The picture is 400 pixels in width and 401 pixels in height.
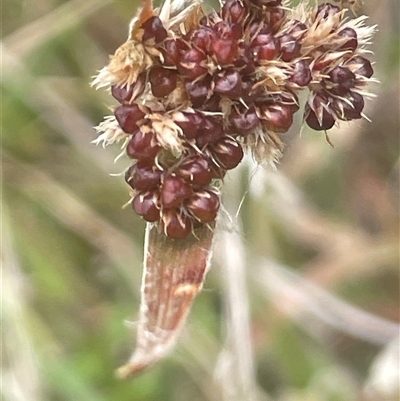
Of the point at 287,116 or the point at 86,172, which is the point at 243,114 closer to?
the point at 287,116

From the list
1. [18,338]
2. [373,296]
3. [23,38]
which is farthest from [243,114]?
[373,296]

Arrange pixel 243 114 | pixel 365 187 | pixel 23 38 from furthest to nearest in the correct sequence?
1. pixel 365 187
2. pixel 23 38
3. pixel 243 114

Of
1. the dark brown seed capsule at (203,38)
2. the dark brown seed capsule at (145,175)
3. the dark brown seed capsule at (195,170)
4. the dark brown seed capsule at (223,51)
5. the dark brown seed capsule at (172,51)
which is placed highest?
the dark brown seed capsule at (172,51)

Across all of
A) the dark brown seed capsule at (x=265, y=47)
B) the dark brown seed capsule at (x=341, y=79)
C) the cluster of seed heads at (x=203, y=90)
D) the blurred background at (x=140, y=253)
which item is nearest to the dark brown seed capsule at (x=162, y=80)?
the cluster of seed heads at (x=203, y=90)

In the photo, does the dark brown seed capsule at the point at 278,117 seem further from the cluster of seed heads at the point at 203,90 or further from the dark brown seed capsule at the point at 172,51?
the dark brown seed capsule at the point at 172,51

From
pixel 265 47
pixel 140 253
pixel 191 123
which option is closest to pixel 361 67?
pixel 265 47

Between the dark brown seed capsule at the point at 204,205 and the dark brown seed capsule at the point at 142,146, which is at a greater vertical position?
the dark brown seed capsule at the point at 142,146
